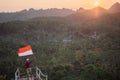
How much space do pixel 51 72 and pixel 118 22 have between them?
43844mm

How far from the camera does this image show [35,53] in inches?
1628

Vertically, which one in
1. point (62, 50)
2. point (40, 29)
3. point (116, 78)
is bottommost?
point (116, 78)

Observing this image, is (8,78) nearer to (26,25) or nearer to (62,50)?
(62,50)

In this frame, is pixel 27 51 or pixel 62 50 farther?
pixel 62 50

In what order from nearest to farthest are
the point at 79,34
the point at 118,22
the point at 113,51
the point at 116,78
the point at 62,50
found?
the point at 116,78 → the point at 113,51 → the point at 62,50 → the point at 79,34 → the point at 118,22

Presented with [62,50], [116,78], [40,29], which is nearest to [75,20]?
[40,29]

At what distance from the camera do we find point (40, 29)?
72.0m

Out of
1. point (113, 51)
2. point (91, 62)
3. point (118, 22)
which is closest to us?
point (91, 62)

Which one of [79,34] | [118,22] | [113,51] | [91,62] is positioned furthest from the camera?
[118,22]

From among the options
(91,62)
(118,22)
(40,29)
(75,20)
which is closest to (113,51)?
(91,62)

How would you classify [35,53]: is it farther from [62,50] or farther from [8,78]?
[8,78]

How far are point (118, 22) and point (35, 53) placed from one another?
3582 centimetres

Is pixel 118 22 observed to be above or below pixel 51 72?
above

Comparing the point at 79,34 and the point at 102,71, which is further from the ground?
the point at 79,34
